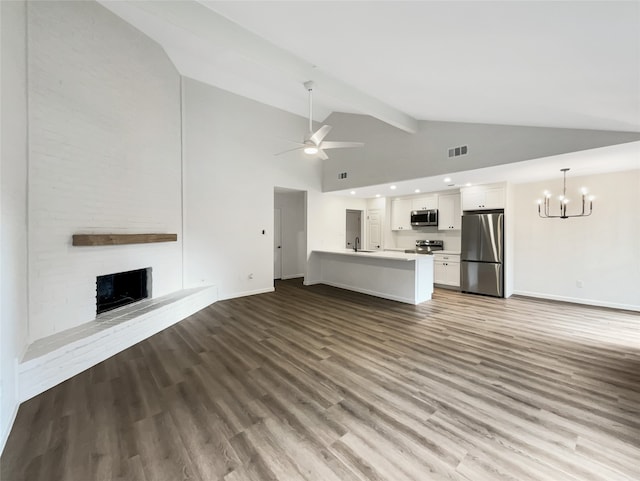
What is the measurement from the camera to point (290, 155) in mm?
6688

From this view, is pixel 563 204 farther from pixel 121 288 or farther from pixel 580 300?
pixel 121 288

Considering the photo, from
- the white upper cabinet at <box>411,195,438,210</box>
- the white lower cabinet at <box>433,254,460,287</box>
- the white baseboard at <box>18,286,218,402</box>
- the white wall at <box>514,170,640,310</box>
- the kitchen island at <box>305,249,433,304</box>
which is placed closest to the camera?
the white baseboard at <box>18,286,218,402</box>

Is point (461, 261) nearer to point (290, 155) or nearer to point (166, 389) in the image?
point (290, 155)

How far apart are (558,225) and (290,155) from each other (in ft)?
19.9

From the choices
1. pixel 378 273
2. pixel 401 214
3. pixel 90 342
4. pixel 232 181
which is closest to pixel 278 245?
pixel 232 181

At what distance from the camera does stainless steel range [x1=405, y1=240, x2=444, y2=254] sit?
23.5 ft

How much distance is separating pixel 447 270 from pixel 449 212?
1.49 meters

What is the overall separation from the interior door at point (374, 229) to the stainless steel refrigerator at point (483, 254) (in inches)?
100

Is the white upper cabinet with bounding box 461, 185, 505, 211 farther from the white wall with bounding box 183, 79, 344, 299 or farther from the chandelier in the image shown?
the white wall with bounding box 183, 79, 344, 299

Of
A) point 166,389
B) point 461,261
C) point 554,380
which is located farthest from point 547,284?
point 166,389

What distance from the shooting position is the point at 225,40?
2848 mm

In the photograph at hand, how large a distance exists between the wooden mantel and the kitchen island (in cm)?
382

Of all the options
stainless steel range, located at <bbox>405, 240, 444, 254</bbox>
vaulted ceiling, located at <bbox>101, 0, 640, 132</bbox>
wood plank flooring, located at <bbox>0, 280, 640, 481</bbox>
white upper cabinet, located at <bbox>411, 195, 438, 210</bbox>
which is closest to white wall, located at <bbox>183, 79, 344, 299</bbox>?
vaulted ceiling, located at <bbox>101, 0, 640, 132</bbox>

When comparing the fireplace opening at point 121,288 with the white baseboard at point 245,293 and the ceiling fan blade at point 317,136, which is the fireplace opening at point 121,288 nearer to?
the white baseboard at point 245,293
